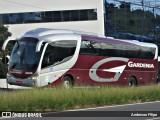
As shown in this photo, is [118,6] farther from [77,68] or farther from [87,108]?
[87,108]

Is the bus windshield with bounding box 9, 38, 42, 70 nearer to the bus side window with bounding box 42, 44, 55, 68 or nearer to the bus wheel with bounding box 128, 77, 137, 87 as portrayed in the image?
the bus side window with bounding box 42, 44, 55, 68

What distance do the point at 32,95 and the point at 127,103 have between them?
4.80 meters

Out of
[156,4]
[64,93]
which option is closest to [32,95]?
[64,93]

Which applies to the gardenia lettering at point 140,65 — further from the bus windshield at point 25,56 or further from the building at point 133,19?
the building at point 133,19

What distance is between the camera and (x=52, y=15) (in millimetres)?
68562

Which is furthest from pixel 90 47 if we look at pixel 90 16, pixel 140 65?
pixel 90 16

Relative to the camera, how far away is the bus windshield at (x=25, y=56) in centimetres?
2442

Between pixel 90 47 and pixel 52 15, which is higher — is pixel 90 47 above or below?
below

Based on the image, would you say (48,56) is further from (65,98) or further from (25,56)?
(65,98)

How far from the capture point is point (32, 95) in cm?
1675

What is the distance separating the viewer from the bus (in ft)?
80.3

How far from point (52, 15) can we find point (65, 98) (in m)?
52.2

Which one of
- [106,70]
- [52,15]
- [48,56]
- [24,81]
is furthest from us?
[52,15]

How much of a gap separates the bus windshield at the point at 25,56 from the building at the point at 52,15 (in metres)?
41.8
